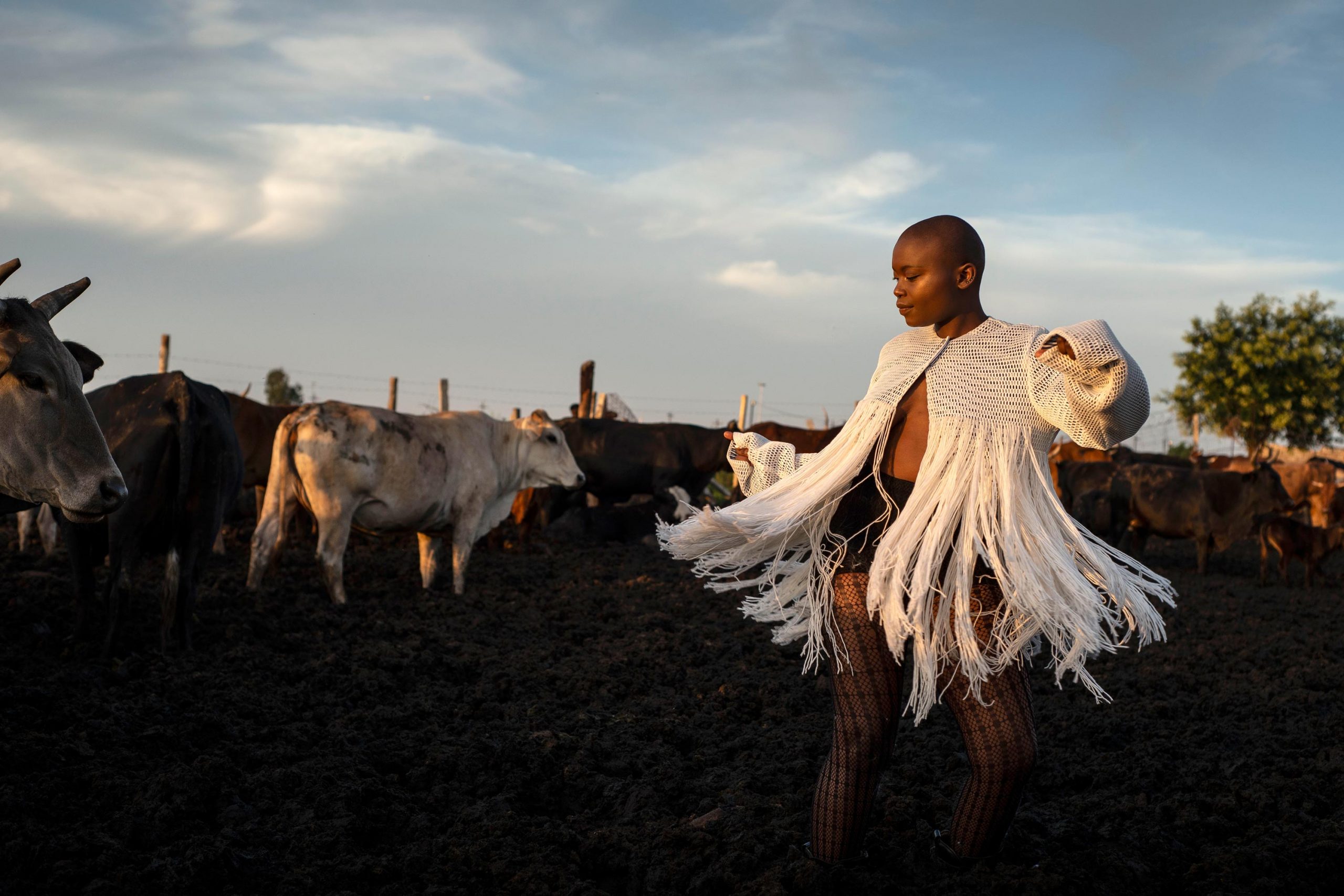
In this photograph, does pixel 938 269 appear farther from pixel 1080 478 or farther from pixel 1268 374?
pixel 1268 374

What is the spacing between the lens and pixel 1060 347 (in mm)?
2697

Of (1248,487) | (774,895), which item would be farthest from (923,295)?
(1248,487)

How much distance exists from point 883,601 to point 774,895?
898 millimetres

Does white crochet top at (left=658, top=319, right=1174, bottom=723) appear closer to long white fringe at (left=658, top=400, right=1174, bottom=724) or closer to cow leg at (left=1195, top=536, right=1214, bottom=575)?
long white fringe at (left=658, top=400, right=1174, bottom=724)

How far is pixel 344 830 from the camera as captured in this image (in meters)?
3.51

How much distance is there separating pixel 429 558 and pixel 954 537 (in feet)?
23.6

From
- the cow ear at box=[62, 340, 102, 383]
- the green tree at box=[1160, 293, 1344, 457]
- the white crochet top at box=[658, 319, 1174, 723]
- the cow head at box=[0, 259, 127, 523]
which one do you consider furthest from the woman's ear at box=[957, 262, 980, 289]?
the green tree at box=[1160, 293, 1344, 457]

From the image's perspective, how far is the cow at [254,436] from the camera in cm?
1259

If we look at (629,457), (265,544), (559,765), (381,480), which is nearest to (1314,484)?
(629,457)

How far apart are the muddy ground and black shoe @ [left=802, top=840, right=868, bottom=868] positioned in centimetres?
2

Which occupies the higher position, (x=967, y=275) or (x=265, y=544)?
(x=967, y=275)

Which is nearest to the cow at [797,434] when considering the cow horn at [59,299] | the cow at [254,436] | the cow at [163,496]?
the cow at [254,436]

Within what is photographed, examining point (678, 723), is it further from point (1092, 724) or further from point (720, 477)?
point (720, 477)

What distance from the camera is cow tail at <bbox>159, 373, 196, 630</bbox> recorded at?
6.00 meters
